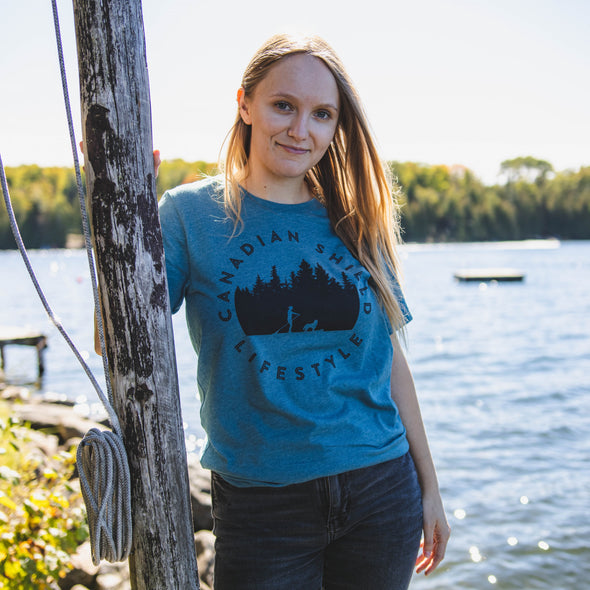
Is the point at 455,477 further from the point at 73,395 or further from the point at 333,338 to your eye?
the point at 73,395

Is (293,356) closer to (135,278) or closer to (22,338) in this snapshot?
(135,278)

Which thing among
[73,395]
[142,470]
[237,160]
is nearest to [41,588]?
[142,470]

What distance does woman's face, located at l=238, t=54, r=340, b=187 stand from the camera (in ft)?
6.38

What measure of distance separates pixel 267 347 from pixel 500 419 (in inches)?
362

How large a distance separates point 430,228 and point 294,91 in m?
92.7

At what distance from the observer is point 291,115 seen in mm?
1966

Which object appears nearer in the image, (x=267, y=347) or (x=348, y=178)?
(x=267, y=347)

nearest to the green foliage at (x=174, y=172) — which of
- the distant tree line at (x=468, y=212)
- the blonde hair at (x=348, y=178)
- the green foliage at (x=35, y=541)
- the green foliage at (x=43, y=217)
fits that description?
the distant tree line at (x=468, y=212)

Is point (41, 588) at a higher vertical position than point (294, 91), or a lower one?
lower

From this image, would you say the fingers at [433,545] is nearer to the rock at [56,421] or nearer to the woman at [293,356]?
the woman at [293,356]

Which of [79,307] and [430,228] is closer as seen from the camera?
[79,307]

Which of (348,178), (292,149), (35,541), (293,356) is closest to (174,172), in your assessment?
(35,541)

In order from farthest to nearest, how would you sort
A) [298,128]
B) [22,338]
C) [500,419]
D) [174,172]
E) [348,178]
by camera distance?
[174,172]
[22,338]
[500,419]
[348,178]
[298,128]

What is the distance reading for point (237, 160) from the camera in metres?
2.15
